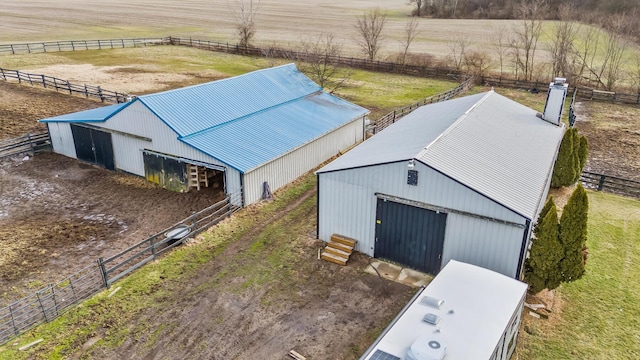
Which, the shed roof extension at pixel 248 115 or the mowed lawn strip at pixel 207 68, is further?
the mowed lawn strip at pixel 207 68

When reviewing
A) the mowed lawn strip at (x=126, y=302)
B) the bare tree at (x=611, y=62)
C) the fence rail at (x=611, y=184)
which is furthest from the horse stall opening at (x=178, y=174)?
the bare tree at (x=611, y=62)

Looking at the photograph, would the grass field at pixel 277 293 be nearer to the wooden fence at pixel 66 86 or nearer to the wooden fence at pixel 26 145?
the wooden fence at pixel 26 145

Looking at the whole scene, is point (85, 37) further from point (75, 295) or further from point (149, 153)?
point (75, 295)

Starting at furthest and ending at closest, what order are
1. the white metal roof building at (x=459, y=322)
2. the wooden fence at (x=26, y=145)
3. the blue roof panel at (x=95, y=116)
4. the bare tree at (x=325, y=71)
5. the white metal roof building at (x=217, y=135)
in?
the bare tree at (x=325, y=71) < the wooden fence at (x=26, y=145) < the blue roof panel at (x=95, y=116) < the white metal roof building at (x=217, y=135) < the white metal roof building at (x=459, y=322)

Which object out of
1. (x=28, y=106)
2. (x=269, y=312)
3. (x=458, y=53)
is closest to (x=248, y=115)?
(x=269, y=312)

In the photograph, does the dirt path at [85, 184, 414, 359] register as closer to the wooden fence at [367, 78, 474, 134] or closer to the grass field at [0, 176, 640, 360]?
the grass field at [0, 176, 640, 360]

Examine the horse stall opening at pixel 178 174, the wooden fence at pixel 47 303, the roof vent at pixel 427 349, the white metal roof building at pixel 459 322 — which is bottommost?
the wooden fence at pixel 47 303
